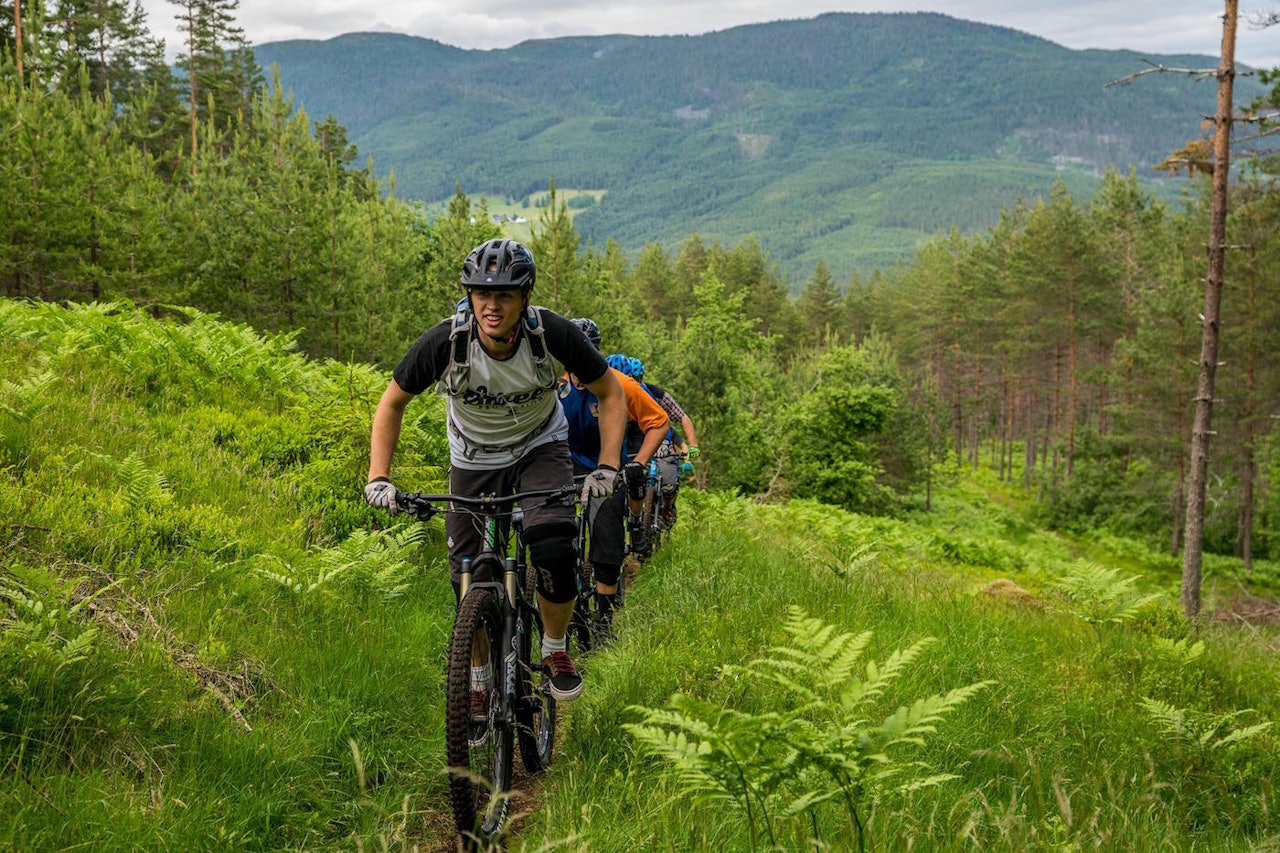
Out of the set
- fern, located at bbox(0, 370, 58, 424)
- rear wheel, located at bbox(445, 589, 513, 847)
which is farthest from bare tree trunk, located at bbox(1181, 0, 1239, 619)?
fern, located at bbox(0, 370, 58, 424)

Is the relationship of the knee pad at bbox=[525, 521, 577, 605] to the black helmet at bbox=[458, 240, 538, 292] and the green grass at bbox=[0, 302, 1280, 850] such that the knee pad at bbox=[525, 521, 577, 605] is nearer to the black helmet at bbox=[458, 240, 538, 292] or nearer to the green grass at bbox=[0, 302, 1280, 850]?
the green grass at bbox=[0, 302, 1280, 850]

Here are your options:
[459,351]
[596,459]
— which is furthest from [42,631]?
[596,459]

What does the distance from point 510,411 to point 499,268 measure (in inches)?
30.5

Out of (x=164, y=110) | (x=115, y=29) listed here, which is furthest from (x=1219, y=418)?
(x=115, y=29)

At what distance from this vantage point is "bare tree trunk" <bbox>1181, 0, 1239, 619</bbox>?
17469 millimetres

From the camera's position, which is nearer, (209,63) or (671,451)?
(671,451)

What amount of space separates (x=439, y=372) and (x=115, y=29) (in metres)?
58.5

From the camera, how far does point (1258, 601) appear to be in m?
28.1

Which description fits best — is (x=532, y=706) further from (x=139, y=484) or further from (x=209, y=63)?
(x=209, y=63)

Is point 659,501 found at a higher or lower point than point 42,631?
lower

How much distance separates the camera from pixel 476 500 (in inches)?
171

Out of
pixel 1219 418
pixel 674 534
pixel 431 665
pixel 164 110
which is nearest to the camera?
pixel 431 665

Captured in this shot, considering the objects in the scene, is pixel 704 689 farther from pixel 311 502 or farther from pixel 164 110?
pixel 164 110

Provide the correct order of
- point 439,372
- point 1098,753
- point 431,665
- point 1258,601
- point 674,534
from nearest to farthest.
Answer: point 439,372 < point 1098,753 < point 431,665 < point 674,534 < point 1258,601
